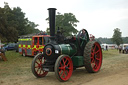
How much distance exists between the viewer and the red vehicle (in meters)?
13.3

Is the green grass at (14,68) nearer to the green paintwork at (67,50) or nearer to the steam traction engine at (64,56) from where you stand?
the steam traction engine at (64,56)

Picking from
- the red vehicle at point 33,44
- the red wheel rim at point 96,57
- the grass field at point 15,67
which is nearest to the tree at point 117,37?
the red vehicle at point 33,44

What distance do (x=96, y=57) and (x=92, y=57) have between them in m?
0.80

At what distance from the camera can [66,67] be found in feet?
19.7

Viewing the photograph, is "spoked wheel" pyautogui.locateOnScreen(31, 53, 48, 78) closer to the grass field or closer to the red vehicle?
the grass field

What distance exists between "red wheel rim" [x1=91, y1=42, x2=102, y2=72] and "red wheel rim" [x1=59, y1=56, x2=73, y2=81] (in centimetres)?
150

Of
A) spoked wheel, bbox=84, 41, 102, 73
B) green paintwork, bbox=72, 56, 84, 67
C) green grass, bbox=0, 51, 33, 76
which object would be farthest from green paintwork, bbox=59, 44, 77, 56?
green grass, bbox=0, 51, 33, 76

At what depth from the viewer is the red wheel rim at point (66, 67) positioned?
5.93 metres

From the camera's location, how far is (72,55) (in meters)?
6.99

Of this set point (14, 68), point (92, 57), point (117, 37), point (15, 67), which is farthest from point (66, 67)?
point (117, 37)

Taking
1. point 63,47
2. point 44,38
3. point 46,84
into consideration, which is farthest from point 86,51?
point 44,38

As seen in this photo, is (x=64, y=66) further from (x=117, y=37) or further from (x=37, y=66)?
(x=117, y=37)

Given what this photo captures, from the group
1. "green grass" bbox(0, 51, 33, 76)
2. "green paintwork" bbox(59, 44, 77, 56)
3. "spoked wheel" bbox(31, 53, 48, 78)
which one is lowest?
"green grass" bbox(0, 51, 33, 76)

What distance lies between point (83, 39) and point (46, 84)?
9.36 ft
